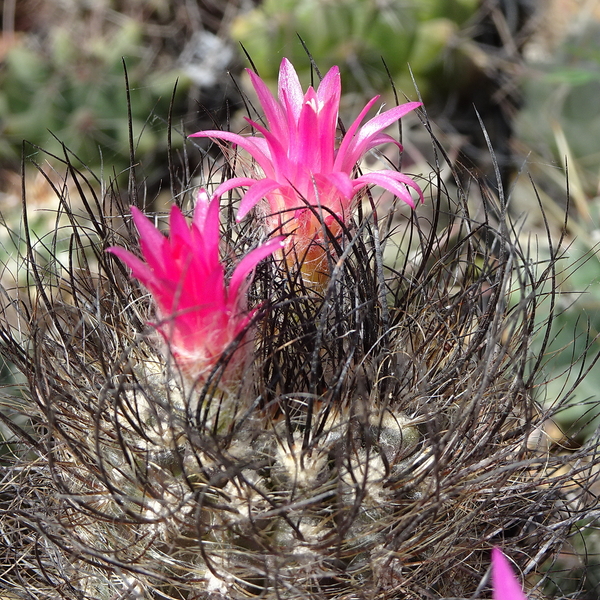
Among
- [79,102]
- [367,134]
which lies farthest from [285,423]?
[79,102]

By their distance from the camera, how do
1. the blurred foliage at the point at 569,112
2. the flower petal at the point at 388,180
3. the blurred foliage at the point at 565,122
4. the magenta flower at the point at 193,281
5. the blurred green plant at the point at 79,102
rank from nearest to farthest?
the magenta flower at the point at 193,281 → the flower petal at the point at 388,180 → the blurred foliage at the point at 565,122 → the blurred foliage at the point at 569,112 → the blurred green plant at the point at 79,102

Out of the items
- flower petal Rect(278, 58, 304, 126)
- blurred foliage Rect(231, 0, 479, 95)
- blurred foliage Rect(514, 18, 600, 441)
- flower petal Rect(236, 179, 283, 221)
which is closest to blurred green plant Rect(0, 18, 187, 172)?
blurred foliage Rect(231, 0, 479, 95)

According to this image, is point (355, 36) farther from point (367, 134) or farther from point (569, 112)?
point (367, 134)

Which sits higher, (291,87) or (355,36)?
(355,36)

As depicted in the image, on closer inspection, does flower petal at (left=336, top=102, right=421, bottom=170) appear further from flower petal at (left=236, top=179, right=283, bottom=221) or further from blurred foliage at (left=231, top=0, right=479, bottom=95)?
blurred foliage at (left=231, top=0, right=479, bottom=95)

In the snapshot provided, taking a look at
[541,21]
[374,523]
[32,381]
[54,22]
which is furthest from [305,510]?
[54,22]

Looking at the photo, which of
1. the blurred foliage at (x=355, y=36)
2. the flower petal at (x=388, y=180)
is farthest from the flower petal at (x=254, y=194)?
the blurred foliage at (x=355, y=36)

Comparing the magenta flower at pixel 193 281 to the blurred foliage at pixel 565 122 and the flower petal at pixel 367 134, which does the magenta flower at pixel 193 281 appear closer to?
the flower petal at pixel 367 134
